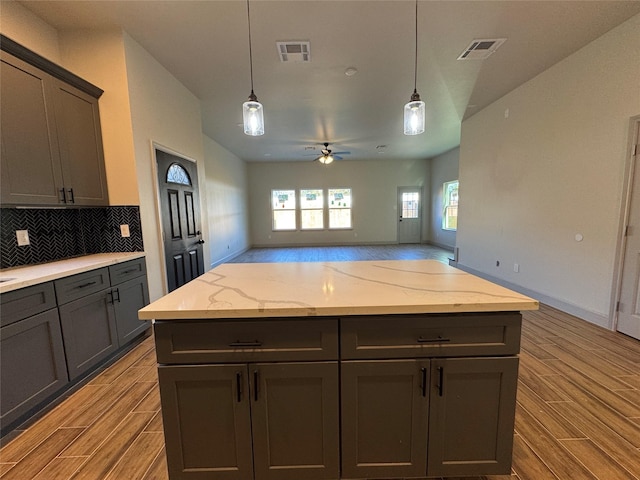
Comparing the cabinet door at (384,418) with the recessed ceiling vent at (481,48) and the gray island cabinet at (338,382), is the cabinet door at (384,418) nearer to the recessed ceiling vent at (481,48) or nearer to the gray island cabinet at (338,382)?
the gray island cabinet at (338,382)

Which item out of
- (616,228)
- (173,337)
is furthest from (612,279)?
(173,337)

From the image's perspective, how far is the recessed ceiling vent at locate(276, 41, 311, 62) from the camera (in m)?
2.73

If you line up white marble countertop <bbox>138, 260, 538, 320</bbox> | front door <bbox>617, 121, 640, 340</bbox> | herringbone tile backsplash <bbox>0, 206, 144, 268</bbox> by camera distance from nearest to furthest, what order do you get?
white marble countertop <bbox>138, 260, 538, 320</bbox>, herringbone tile backsplash <bbox>0, 206, 144, 268</bbox>, front door <bbox>617, 121, 640, 340</bbox>

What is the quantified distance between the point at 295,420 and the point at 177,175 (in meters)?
3.24

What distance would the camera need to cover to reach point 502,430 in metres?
1.19

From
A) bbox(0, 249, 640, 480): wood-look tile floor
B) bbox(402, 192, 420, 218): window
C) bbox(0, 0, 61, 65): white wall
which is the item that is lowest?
bbox(0, 249, 640, 480): wood-look tile floor

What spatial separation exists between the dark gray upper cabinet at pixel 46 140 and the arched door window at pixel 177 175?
2.28ft

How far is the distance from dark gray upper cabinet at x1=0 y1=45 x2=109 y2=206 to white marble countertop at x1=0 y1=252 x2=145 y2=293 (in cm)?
50

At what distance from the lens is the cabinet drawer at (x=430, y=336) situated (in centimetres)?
112

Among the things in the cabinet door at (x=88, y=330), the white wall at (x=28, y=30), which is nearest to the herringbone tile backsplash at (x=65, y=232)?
the cabinet door at (x=88, y=330)

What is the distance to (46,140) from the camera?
211cm

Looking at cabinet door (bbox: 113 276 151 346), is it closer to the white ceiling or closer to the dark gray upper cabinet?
the dark gray upper cabinet

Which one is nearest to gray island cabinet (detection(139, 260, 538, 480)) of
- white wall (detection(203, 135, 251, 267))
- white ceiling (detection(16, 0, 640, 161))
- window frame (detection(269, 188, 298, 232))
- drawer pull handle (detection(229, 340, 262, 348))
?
drawer pull handle (detection(229, 340, 262, 348))

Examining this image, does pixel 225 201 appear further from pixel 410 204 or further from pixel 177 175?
pixel 410 204
